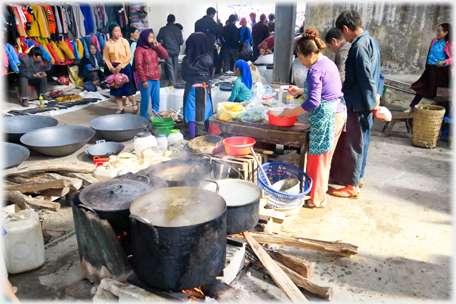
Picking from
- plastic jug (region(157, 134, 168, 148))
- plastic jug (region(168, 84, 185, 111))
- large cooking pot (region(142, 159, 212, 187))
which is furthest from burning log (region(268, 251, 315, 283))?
plastic jug (region(168, 84, 185, 111))

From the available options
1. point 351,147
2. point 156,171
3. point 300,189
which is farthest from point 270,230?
point 351,147

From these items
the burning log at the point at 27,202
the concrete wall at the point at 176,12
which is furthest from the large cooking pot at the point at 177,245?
the concrete wall at the point at 176,12

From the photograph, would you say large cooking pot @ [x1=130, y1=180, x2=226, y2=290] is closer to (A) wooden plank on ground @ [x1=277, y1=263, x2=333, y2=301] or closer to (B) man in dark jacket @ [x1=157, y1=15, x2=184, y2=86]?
(A) wooden plank on ground @ [x1=277, y1=263, x2=333, y2=301]

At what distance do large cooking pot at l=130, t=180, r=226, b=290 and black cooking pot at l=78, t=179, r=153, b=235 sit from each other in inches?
5.2

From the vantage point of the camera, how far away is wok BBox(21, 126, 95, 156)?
17.0ft

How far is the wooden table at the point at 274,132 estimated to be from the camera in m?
4.25

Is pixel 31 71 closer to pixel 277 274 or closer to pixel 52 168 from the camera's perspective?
pixel 52 168

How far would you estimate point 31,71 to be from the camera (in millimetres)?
8906

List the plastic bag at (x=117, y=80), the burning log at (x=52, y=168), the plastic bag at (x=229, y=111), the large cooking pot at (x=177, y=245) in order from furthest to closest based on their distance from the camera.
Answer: the plastic bag at (x=117, y=80) < the plastic bag at (x=229, y=111) < the burning log at (x=52, y=168) < the large cooking pot at (x=177, y=245)

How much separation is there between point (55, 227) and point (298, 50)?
3.38m

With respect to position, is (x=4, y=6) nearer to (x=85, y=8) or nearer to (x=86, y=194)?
(x=85, y=8)

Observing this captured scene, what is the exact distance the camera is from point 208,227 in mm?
2217

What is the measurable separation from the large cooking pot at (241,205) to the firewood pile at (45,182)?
1844 millimetres

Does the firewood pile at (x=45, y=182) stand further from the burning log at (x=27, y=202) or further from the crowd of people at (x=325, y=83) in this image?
the crowd of people at (x=325, y=83)
